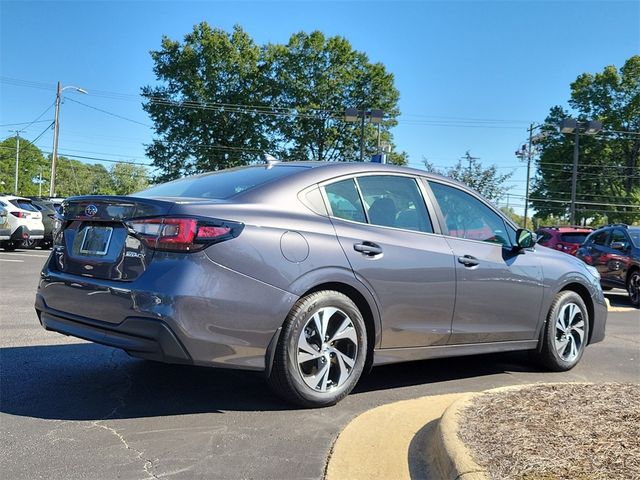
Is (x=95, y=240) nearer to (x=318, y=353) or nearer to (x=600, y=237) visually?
(x=318, y=353)

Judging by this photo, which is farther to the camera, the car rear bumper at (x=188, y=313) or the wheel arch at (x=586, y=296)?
the wheel arch at (x=586, y=296)

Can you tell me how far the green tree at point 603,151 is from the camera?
168 feet

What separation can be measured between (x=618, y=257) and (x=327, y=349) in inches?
364

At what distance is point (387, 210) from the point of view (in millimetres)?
4328

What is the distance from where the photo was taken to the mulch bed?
8.79 feet

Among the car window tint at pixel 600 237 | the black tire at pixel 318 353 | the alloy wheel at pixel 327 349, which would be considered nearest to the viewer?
the black tire at pixel 318 353

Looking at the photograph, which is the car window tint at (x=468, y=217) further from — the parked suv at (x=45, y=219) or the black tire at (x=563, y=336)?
the parked suv at (x=45, y=219)

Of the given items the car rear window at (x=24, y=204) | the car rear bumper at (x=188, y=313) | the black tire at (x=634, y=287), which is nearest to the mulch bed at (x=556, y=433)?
the car rear bumper at (x=188, y=313)

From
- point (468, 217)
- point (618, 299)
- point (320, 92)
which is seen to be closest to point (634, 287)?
point (618, 299)

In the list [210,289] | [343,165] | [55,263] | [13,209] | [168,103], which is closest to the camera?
[210,289]

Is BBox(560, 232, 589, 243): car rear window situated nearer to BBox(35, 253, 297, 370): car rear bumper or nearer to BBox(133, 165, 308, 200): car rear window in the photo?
BBox(133, 165, 308, 200): car rear window

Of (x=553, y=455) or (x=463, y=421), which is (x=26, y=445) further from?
(x=553, y=455)

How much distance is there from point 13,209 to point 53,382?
46.1 ft

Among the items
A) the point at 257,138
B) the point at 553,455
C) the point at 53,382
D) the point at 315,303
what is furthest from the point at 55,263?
the point at 257,138
